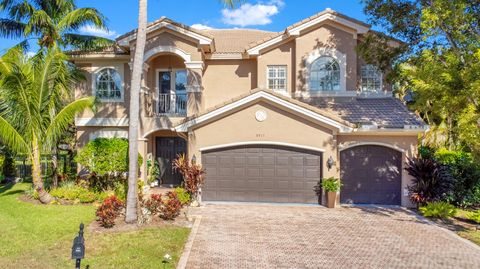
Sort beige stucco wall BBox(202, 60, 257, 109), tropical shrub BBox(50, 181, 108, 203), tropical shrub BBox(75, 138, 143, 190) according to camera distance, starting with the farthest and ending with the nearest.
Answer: beige stucco wall BBox(202, 60, 257, 109)
tropical shrub BBox(75, 138, 143, 190)
tropical shrub BBox(50, 181, 108, 203)

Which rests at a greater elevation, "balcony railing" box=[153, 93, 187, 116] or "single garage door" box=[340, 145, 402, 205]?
"balcony railing" box=[153, 93, 187, 116]

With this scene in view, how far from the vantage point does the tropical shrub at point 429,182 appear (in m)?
12.5

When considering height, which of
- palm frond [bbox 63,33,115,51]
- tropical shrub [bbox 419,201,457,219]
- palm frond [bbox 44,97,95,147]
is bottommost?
tropical shrub [bbox 419,201,457,219]

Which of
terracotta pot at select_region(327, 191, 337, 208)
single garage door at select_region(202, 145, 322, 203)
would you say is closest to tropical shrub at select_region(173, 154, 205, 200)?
single garage door at select_region(202, 145, 322, 203)

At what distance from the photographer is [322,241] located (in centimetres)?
905

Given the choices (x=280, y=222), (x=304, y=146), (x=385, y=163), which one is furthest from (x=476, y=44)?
(x=280, y=222)

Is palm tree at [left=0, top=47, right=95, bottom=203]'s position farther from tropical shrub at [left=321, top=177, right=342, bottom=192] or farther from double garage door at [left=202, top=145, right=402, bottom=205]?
tropical shrub at [left=321, top=177, right=342, bottom=192]

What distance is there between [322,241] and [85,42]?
49.5 feet

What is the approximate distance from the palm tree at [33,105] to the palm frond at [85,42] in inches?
120

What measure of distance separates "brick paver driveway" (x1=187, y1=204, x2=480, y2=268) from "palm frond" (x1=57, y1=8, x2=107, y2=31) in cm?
1086

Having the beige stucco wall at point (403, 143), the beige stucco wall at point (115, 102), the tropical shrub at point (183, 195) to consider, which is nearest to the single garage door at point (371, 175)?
the beige stucco wall at point (403, 143)

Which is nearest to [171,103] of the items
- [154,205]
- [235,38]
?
[235,38]

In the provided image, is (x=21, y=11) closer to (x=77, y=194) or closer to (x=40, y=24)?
(x=40, y=24)

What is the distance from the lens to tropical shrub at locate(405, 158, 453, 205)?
41.0 feet
